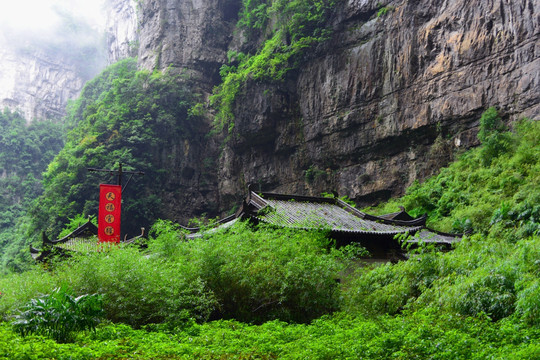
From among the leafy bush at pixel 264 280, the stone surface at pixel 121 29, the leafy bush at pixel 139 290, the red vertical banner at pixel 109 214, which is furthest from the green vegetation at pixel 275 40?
the stone surface at pixel 121 29

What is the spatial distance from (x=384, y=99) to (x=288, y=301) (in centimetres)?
2198

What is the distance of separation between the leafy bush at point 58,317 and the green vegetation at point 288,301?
18 cm

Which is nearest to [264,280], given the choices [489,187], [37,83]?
[489,187]

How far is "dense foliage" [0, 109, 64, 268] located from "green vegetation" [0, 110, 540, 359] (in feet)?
133

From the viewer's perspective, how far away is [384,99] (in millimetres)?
29344

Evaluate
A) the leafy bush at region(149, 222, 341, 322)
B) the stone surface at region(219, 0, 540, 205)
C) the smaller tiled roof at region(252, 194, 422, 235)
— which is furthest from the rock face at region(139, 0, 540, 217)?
the leafy bush at region(149, 222, 341, 322)

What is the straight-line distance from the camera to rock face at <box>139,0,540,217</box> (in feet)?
79.0

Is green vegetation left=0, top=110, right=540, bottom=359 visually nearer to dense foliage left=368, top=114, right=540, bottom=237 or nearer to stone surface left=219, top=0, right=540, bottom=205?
dense foliage left=368, top=114, right=540, bottom=237

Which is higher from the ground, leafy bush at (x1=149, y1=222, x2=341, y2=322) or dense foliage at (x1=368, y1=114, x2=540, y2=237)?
dense foliage at (x1=368, y1=114, x2=540, y2=237)

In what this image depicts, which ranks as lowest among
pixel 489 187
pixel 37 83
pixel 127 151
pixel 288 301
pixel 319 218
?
pixel 288 301

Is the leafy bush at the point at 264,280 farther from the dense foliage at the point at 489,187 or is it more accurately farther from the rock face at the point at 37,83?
the rock face at the point at 37,83

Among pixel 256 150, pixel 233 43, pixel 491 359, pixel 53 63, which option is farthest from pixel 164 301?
pixel 53 63

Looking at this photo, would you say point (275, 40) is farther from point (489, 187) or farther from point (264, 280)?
point (264, 280)

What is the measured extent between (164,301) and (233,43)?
3722 cm
